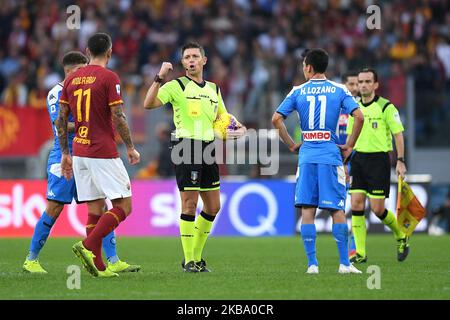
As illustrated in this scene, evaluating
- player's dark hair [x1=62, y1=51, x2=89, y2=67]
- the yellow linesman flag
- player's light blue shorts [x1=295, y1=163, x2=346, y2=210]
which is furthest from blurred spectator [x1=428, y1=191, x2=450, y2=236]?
player's dark hair [x1=62, y1=51, x2=89, y2=67]

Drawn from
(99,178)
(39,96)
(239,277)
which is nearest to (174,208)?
(39,96)

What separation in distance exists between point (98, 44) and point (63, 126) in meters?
0.94

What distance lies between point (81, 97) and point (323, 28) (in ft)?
54.5

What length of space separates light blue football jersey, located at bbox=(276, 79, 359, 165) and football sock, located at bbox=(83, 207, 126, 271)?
6.83 feet

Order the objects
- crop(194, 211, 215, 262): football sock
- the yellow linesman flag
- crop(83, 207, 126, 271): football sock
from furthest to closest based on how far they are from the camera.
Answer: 1. the yellow linesman flag
2. crop(194, 211, 215, 262): football sock
3. crop(83, 207, 126, 271): football sock

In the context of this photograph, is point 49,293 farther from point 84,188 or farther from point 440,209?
point 440,209

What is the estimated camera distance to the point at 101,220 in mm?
10391

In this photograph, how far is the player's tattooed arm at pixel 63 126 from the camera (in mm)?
10602

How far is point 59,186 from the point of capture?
1151cm

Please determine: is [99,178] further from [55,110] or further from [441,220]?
[441,220]

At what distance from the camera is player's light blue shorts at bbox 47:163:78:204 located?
11492mm

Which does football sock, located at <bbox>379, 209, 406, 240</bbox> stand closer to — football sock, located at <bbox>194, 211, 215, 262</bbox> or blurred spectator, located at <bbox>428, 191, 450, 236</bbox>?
football sock, located at <bbox>194, 211, 215, 262</bbox>

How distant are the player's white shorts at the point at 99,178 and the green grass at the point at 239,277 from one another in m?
0.90

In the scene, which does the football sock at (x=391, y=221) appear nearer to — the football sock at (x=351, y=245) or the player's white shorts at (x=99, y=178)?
the football sock at (x=351, y=245)
